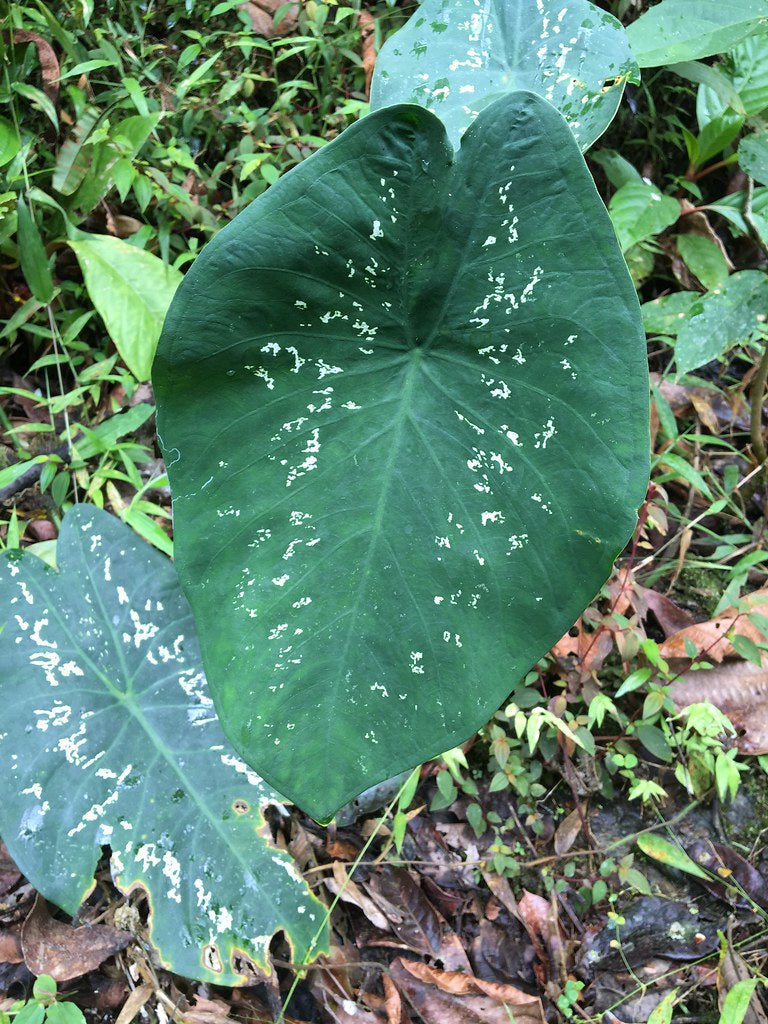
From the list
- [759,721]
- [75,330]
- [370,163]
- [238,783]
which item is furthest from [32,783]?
[759,721]

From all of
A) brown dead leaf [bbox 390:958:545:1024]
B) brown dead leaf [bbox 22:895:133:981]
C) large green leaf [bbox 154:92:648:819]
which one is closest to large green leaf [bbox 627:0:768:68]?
large green leaf [bbox 154:92:648:819]

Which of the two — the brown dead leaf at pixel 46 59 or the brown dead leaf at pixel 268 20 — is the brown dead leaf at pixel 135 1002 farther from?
the brown dead leaf at pixel 268 20

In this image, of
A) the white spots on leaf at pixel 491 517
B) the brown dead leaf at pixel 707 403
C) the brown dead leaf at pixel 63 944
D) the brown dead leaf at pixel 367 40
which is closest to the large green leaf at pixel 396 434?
the white spots on leaf at pixel 491 517

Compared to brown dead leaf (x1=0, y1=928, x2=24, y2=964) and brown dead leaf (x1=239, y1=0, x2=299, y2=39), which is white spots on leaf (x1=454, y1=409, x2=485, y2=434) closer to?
brown dead leaf (x1=0, y1=928, x2=24, y2=964)

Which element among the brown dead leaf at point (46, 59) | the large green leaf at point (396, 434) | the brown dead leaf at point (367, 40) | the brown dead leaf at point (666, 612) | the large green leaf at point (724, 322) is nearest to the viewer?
the large green leaf at point (396, 434)

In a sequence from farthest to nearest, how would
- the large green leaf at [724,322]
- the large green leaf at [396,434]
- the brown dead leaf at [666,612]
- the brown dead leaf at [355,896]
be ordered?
the brown dead leaf at [666,612], the large green leaf at [724,322], the brown dead leaf at [355,896], the large green leaf at [396,434]

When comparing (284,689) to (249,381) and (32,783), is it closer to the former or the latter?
(249,381)
